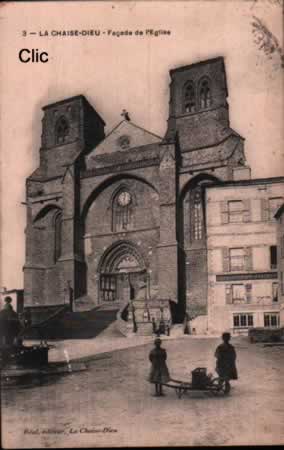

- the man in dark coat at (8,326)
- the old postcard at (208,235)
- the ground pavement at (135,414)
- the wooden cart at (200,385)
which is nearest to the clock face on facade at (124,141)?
the old postcard at (208,235)

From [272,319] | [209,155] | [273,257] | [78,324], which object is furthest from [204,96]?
[272,319]

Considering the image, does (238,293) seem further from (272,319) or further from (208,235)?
(208,235)

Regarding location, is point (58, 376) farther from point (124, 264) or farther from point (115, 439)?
point (124, 264)

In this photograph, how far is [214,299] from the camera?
786 inches

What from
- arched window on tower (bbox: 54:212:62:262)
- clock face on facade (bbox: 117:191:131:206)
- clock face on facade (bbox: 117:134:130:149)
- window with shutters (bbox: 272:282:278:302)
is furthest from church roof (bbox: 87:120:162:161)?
window with shutters (bbox: 272:282:278:302)

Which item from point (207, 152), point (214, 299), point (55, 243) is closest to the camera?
point (214, 299)

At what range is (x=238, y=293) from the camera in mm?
18516

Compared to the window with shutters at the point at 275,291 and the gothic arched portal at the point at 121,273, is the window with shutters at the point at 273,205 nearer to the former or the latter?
the window with shutters at the point at 275,291

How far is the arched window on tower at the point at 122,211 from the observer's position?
99.5 feet

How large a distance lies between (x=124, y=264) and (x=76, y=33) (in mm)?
20609

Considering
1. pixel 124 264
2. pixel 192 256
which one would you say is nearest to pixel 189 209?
pixel 192 256

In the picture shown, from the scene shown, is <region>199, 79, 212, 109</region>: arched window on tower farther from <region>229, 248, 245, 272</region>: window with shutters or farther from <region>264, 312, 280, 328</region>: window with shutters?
<region>264, 312, 280, 328</region>: window with shutters

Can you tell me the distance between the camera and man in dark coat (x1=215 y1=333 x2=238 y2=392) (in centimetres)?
1117

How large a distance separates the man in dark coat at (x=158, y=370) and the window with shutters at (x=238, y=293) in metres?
7.55
